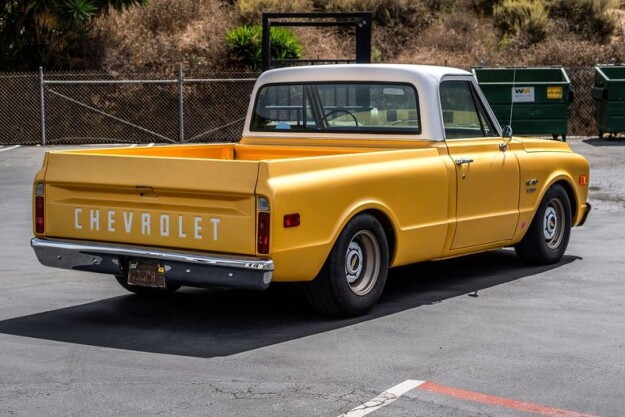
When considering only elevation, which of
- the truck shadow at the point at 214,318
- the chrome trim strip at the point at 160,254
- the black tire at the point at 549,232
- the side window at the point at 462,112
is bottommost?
the truck shadow at the point at 214,318

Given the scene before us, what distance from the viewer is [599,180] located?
1891 centimetres

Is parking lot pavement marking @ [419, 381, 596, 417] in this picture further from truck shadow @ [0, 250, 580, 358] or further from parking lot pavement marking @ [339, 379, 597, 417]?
truck shadow @ [0, 250, 580, 358]

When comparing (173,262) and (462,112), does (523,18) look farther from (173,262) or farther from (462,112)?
(173,262)

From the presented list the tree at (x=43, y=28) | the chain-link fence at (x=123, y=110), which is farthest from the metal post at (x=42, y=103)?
the tree at (x=43, y=28)

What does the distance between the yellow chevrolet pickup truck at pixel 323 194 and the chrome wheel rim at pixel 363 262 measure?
1 centimetres

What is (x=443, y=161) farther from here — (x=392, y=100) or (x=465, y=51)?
(x=465, y=51)

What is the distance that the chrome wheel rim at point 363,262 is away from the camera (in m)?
8.62

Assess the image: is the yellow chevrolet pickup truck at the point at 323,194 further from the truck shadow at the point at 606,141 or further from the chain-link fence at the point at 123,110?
the chain-link fence at the point at 123,110

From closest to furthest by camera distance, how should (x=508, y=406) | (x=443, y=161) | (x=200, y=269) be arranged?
(x=508, y=406) → (x=200, y=269) → (x=443, y=161)

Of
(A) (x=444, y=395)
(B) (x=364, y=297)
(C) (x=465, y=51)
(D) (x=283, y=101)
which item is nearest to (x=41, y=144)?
(C) (x=465, y=51)

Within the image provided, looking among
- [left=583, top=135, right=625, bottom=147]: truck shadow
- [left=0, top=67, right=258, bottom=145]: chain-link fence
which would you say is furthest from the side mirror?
[left=0, top=67, right=258, bottom=145]: chain-link fence

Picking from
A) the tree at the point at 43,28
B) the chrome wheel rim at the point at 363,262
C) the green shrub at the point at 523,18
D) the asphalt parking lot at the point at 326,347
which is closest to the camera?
the asphalt parking lot at the point at 326,347

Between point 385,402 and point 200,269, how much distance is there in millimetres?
2004

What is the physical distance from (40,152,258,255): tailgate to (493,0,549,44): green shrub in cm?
2907
